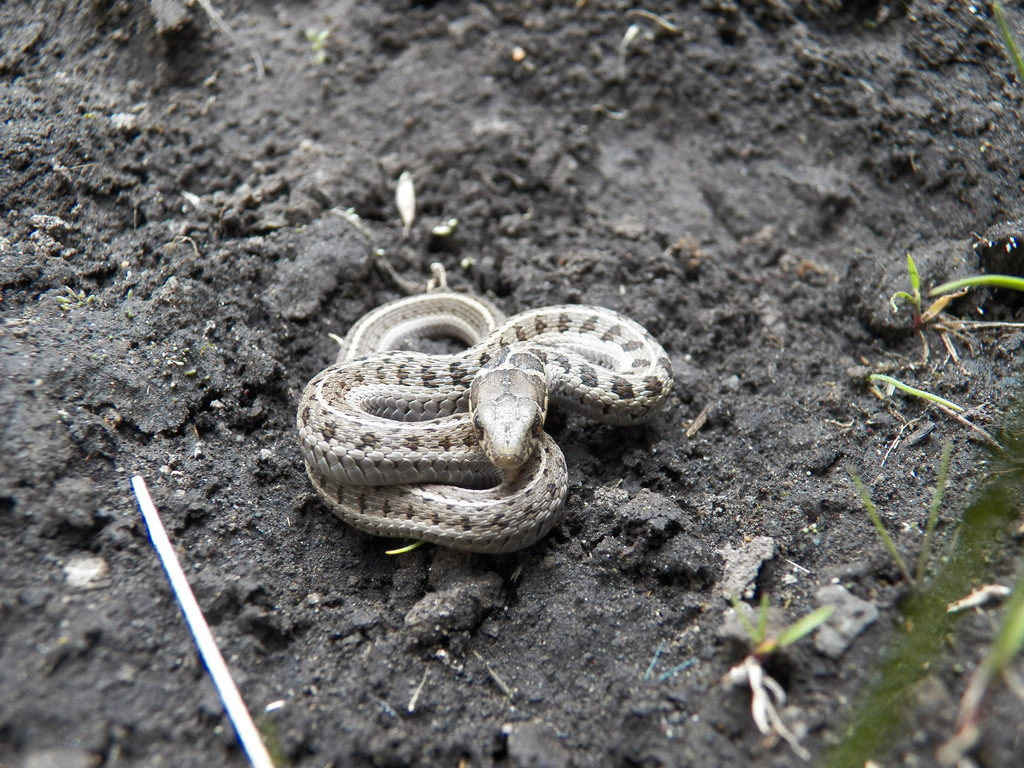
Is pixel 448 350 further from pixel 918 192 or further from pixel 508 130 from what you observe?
pixel 918 192

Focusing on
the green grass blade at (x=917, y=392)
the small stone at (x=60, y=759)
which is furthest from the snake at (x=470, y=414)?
the small stone at (x=60, y=759)

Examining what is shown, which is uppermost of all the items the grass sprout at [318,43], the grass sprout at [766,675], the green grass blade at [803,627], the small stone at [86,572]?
the grass sprout at [318,43]

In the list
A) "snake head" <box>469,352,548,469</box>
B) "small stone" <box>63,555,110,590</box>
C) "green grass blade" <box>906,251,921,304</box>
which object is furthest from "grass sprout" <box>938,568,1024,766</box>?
"small stone" <box>63,555,110,590</box>

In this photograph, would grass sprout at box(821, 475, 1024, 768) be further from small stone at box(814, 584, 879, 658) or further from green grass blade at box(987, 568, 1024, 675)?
small stone at box(814, 584, 879, 658)

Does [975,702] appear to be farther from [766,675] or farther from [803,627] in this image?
[766,675]

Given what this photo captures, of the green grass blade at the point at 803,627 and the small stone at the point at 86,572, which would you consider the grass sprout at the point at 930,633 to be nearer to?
the green grass blade at the point at 803,627

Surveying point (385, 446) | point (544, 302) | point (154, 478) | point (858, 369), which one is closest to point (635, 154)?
point (544, 302)
